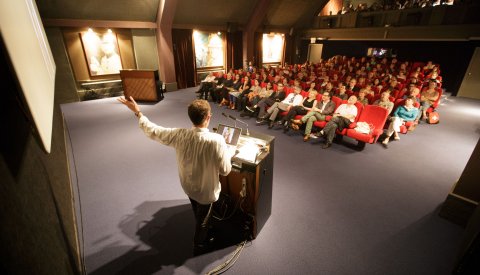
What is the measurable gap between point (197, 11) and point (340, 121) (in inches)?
319

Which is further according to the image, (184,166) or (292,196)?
(292,196)

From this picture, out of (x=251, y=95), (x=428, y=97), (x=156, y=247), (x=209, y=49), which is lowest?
(x=156, y=247)

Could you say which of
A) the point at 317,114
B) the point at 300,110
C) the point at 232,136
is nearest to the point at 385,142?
the point at 317,114

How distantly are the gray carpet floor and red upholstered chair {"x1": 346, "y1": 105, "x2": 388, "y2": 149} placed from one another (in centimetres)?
32

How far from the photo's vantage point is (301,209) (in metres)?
3.20

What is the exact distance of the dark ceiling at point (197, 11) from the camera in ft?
24.3

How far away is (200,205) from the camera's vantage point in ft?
7.07

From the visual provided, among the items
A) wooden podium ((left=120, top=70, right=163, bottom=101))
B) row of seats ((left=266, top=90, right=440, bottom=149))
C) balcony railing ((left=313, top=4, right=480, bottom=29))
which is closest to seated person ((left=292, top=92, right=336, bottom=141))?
row of seats ((left=266, top=90, right=440, bottom=149))

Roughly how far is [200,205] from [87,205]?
84.2 inches

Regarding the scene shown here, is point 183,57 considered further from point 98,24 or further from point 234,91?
point 234,91

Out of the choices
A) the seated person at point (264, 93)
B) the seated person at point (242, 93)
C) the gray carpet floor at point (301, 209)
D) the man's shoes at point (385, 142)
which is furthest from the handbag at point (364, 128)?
the seated person at point (242, 93)

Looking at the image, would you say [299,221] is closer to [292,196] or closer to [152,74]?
[292,196]

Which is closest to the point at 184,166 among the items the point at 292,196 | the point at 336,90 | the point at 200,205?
the point at 200,205

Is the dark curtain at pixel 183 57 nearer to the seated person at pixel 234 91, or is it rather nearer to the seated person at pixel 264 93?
the seated person at pixel 234 91
